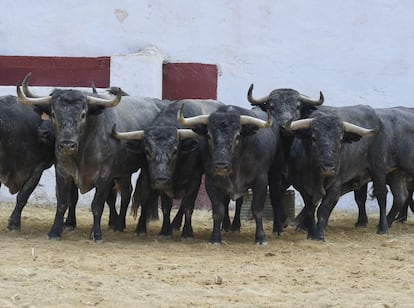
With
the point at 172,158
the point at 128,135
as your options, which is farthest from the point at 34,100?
the point at 172,158

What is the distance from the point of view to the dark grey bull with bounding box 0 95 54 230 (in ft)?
31.0

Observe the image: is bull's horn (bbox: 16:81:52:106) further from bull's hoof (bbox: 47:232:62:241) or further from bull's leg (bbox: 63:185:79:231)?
bull's leg (bbox: 63:185:79:231)

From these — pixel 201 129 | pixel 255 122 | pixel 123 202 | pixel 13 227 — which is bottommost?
pixel 13 227

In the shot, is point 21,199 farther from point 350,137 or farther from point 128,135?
point 350,137

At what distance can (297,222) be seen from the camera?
434 inches

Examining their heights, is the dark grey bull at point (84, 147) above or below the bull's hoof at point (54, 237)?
above

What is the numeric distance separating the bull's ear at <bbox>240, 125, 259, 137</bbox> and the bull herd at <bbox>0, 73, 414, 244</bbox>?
13 mm

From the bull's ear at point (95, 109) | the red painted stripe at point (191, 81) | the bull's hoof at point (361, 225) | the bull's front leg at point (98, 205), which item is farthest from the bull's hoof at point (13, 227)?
the red painted stripe at point (191, 81)

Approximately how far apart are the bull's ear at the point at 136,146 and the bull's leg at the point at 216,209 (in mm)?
764

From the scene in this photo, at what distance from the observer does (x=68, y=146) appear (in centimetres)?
846

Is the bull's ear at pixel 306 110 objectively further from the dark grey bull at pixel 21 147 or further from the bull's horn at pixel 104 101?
the dark grey bull at pixel 21 147

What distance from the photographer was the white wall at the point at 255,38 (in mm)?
13648

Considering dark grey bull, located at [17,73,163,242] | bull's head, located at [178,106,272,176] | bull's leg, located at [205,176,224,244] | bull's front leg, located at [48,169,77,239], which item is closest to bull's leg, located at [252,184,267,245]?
bull's leg, located at [205,176,224,244]

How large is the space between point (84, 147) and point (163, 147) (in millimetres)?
788
